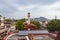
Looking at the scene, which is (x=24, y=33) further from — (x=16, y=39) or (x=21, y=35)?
(x=16, y=39)

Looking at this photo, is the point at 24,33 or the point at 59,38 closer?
the point at 59,38

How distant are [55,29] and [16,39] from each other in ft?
91.0

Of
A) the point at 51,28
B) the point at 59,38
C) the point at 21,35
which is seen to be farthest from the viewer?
the point at 51,28

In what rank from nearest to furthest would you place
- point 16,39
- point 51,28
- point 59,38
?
point 59,38, point 16,39, point 51,28

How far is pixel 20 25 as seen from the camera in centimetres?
5334

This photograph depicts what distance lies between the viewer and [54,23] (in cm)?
5400

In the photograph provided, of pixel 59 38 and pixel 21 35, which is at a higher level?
pixel 59 38

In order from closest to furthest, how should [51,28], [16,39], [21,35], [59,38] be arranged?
[59,38] → [16,39] → [21,35] → [51,28]

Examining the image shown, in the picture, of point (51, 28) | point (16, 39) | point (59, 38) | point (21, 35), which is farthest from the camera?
point (51, 28)

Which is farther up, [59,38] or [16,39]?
[59,38]

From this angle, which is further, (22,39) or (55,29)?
(55,29)

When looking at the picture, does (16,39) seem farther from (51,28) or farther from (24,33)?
(51,28)

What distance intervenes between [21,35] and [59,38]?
2335 centimetres

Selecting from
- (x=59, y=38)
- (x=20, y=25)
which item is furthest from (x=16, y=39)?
(x=20, y=25)
